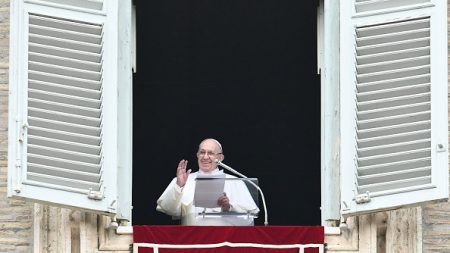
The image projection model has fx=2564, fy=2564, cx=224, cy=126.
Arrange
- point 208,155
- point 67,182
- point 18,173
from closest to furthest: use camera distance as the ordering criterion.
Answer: point 18,173 < point 67,182 < point 208,155

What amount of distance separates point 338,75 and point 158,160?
13.9 feet

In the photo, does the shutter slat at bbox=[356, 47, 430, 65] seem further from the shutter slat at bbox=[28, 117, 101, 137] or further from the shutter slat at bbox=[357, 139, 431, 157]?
the shutter slat at bbox=[28, 117, 101, 137]

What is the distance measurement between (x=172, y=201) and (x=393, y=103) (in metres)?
1.61

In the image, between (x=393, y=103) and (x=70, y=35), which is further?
(x=70, y=35)

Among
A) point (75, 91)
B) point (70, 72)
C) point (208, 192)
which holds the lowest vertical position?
point (208, 192)

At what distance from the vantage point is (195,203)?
14922 millimetres

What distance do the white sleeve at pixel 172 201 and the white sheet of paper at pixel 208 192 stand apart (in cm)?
29

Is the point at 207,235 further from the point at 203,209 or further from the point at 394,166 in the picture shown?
the point at 394,166

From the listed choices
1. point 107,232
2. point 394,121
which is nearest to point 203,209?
point 107,232

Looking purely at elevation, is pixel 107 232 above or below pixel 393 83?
below

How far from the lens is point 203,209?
48.9 ft

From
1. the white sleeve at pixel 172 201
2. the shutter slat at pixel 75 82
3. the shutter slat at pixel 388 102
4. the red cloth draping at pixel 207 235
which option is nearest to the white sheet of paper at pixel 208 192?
the white sleeve at pixel 172 201

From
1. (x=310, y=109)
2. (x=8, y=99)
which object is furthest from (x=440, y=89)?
(x=310, y=109)

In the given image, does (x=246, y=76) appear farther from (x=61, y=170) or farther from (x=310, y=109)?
(x=61, y=170)
